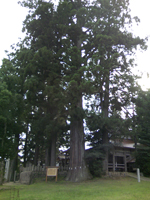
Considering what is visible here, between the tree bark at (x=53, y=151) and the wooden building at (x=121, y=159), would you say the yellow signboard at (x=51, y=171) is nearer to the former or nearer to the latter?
the tree bark at (x=53, y=151)

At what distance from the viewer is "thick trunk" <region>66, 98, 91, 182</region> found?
1517 centimetres

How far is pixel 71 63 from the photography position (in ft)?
52.7

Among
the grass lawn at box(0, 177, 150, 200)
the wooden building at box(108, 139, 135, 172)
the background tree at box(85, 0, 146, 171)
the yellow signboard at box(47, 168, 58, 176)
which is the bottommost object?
the grass lawn at box(0, 177, 150, 200)

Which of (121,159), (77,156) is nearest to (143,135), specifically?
(121,159)

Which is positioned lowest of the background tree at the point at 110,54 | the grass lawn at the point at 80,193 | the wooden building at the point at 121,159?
the grass lawn at the point at 80,193

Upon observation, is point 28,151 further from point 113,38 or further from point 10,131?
point 113,38

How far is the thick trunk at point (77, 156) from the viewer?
1517 centimetres

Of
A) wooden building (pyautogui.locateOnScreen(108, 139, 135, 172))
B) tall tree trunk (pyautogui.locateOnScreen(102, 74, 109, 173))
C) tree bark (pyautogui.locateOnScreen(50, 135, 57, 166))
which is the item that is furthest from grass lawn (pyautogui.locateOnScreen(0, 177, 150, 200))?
wooden building (pyautogui.locateOnScreen(108, 139, 135, 172))

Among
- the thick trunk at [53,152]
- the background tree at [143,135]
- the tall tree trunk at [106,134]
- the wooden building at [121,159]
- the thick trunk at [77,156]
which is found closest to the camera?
the thick trunk at [77,156]

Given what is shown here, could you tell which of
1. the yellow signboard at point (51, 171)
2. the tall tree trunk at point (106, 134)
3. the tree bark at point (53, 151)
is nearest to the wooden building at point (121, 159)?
the tall tree trunk at point (106, 134)

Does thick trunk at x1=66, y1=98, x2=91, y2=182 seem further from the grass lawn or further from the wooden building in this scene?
the wooden building

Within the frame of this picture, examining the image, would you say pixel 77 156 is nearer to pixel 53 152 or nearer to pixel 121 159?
pixel 53 152

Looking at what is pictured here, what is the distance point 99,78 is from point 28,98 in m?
6.11

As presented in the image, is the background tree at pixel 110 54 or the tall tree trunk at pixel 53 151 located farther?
the tall tree trunk at pixel 53 151
